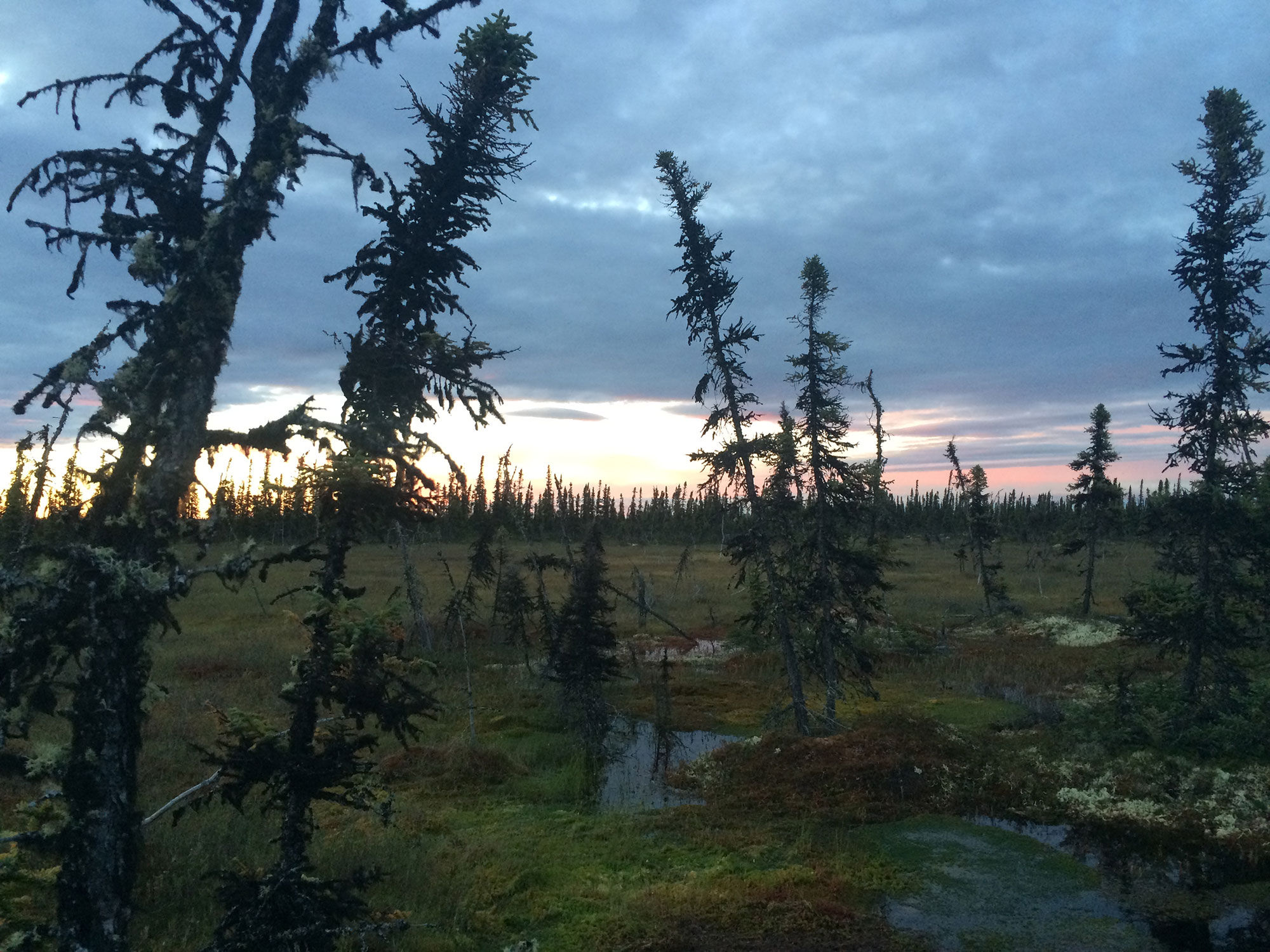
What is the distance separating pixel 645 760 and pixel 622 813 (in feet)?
14.0

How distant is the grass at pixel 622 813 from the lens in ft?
36.2

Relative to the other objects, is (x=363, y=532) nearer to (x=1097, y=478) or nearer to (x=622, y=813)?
(x=622, y=813)

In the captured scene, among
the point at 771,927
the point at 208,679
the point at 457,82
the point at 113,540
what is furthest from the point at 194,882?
the point at 208,679

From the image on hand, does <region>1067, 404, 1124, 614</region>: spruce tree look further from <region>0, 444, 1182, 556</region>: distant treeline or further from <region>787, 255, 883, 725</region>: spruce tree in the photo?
<region>787, 255, 883, 725</region>: spruce tree

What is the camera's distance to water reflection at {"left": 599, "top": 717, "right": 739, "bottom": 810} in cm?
1711

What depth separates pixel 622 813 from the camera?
632 inches

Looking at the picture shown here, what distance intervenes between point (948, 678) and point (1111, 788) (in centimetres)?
1259

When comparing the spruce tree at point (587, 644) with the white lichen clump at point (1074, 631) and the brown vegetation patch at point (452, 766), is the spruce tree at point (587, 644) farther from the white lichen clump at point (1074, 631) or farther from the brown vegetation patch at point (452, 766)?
the white lichen clump at point (1074, 631)

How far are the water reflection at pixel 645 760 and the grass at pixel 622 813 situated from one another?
66 cm

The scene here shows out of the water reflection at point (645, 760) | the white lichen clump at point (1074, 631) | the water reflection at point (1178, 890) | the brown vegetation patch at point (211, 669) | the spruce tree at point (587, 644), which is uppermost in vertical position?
the spruce tree at point (587, 644)

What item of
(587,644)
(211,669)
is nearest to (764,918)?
(587,644)

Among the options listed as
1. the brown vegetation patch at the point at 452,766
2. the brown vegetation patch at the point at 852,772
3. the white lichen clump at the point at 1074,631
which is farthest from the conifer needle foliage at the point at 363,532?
the white lichen clump at the point at 1074,631

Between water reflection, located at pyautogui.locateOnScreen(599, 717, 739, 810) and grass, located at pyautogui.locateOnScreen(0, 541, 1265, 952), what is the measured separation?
66cm

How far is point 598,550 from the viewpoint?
22.7 metres
